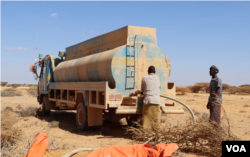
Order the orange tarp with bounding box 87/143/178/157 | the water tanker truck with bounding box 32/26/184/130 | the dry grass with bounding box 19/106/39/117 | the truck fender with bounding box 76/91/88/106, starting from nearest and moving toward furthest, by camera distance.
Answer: the orange tarp with bounding box 87/143/178/157
the water tanker truck with bounding box 32/26/184/130
the truck fender with bounding box 76/91/88/106
the dry grass with bounding box 19/106/39/117

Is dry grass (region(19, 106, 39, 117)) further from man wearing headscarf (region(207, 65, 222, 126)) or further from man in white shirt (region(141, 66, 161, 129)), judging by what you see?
man wearing headscarf (region(207, 65, 222, 126))

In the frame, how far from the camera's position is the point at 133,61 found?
805 centimetres

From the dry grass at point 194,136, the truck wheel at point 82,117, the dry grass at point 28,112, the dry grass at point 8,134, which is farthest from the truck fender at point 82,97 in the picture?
the dry grass at point 28,112

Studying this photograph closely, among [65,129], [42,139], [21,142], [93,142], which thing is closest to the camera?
[42,139]

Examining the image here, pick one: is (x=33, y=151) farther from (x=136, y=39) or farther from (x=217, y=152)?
(x=136, y=39)

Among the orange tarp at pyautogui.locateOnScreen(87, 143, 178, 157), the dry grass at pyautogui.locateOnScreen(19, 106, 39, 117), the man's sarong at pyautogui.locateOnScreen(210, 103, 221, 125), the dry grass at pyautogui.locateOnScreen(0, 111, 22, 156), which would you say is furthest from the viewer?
the dry grass at pyautogui.locateOnScreen(19, 106, 39, 117)

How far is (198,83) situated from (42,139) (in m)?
35.1

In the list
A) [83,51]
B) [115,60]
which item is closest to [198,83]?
[83,51]

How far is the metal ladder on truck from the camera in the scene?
7996mm

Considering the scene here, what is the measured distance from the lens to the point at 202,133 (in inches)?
219

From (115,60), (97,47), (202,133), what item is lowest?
(202,133)

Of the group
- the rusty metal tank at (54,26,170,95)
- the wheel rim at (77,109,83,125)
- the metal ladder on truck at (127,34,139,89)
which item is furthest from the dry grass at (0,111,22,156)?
the metal ladder on truck at (127,34,139,89)

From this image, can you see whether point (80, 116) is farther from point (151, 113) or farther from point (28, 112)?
point (28, 112)

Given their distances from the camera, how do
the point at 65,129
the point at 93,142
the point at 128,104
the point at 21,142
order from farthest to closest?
the point at 65,129 → the point at 128,104 → the point at 93,142 → the point at 21,142
